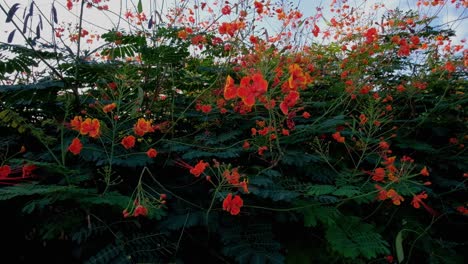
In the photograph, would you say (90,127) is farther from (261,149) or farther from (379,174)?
(379,174)

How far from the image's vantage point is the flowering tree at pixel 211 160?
170cm

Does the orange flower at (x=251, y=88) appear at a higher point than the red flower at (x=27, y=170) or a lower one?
higher

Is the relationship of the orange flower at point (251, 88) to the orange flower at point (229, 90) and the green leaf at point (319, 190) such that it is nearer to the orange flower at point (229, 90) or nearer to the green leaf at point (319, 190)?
the orange flower at point (229, 90)

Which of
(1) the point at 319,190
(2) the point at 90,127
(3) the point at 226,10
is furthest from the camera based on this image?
(3) the point at 226,10

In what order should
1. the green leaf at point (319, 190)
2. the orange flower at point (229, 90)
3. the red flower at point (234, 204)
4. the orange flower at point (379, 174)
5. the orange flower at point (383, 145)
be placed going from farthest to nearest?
the orange flower at point (383, 145), the orange flower at point (379, 174), the green leaf at point (319, 190), the red flower at point (234, 204), the orange flower at point (229, 90)

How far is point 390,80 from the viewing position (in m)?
3.47

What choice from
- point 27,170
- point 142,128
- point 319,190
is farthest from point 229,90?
point 27,170

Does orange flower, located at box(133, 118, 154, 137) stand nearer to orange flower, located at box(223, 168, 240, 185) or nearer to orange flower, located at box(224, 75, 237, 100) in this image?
orange flower, located at box(223, 168, 240, 185)

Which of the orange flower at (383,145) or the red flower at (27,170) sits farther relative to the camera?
the orange flower at (383,145)

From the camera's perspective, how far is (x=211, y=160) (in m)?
2.12

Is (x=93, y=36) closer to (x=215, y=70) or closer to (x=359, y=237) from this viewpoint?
(x=215, y=70)

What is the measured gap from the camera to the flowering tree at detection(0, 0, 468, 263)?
1.70 m

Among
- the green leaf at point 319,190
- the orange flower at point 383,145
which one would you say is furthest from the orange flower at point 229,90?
the orange flower at point 383,145

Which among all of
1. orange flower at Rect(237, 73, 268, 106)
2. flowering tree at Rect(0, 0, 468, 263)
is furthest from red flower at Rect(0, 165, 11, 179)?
orange flower at Rect(237, 73, 268, 106)
